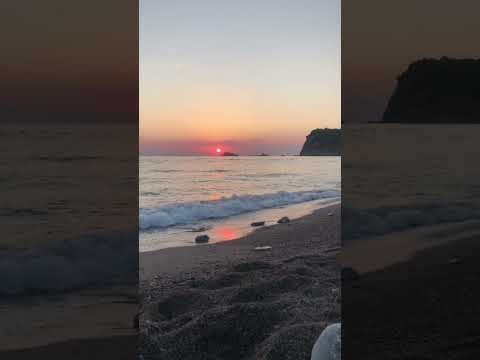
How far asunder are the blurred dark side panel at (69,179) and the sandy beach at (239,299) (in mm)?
785

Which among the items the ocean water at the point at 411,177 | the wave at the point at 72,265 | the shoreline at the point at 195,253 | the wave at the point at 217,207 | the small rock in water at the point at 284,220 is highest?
the ocean water at the point at 411,177

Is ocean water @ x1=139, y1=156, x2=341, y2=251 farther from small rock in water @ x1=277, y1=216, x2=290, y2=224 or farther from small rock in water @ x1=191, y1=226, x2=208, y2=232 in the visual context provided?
small rock in water @ x1=277, y1=216, x2=290, y2=224

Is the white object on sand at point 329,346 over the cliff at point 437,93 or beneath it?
beneath

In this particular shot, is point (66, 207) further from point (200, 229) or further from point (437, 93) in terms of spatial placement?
point (200, 229)

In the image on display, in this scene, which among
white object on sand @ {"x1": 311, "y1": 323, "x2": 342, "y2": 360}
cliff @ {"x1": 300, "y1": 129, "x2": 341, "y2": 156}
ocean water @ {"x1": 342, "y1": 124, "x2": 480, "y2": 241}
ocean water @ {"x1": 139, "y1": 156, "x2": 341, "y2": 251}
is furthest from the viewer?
cliff @ {"x1": 300, "y1": 129, "x2": 341, "y2": 156}

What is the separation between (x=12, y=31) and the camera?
6.53 feet

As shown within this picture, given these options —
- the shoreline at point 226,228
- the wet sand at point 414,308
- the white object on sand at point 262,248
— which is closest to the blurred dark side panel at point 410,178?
the wet sand at point 414,308

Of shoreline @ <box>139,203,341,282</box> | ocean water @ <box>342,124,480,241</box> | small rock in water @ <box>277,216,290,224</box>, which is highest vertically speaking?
ocean water @ <box>342,124,480,241</box>

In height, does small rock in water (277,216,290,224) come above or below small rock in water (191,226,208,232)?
above

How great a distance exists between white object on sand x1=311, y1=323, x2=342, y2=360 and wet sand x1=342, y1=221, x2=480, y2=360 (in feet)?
0.18

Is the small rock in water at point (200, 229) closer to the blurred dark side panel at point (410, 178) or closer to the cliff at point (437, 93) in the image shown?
the blurred dark side panel at point (410, 178)

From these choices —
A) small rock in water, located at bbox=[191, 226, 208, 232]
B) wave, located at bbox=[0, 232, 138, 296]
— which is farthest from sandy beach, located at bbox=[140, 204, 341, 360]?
small rock in water, located at bbox=[191, 226, 208, 232]

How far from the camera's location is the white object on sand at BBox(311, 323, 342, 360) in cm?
225

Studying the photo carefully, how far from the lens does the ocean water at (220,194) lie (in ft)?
22.7
